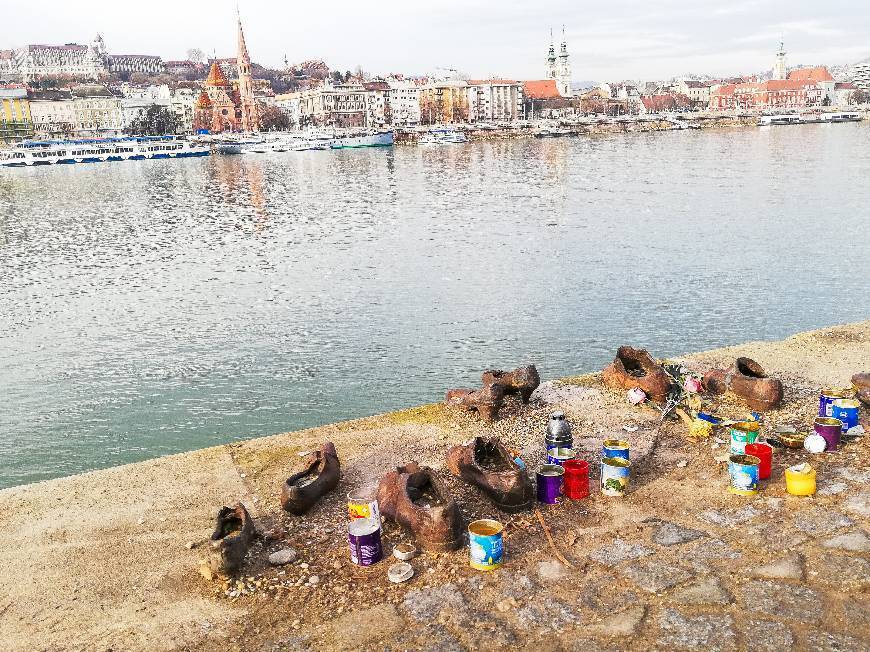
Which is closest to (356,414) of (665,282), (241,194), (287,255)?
(665,282)

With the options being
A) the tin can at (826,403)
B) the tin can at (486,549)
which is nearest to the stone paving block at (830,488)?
the tin can at (826,403)

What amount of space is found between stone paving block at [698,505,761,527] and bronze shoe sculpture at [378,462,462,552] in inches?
81.8

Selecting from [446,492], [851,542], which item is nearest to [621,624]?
[446,492]

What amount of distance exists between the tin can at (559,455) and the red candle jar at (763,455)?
1.63m

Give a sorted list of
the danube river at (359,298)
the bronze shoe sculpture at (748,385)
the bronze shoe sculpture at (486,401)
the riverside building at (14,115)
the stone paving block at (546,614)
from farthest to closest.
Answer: the riverside building at (14,115) < the danube river at (359,298) < the bronze shoe sculpture at (486,401) < the bronze shoe sculpture at (748,385) < the stone paving block at (546,614)

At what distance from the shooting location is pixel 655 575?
511 centimetres

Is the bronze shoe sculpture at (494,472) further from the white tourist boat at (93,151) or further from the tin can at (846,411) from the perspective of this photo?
the white tourist boat at (93,151)

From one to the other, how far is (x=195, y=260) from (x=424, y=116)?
6238 inches

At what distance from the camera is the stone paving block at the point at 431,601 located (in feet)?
15.8

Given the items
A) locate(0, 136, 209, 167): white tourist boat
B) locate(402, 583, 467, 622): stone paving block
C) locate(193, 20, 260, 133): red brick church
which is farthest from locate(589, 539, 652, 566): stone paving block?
locate(193, 20, 260, 133): red brick church

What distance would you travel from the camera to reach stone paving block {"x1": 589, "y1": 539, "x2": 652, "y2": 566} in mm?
5320

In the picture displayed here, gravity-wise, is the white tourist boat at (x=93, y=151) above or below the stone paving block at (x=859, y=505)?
above

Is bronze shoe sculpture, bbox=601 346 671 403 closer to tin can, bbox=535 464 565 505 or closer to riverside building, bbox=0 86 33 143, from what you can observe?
tin can, bbox=535 464 565 505

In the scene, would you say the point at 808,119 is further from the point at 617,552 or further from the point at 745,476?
the point at 617,552
